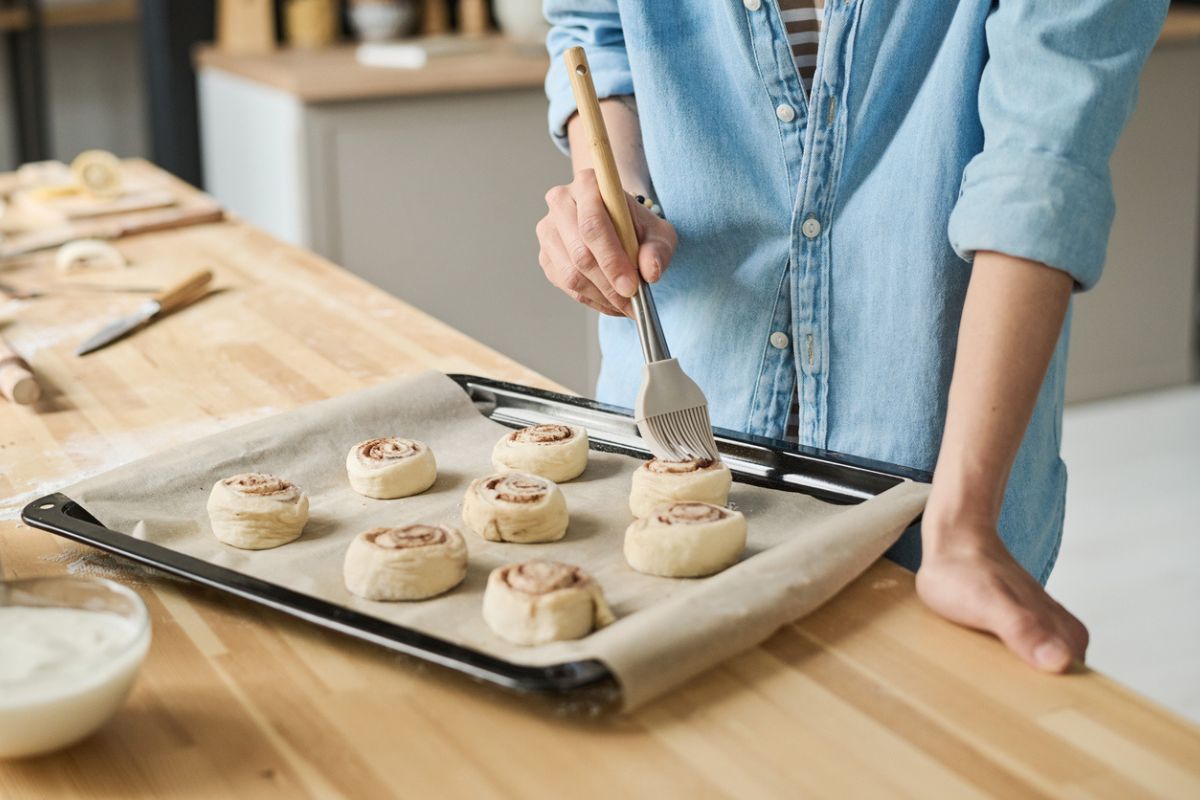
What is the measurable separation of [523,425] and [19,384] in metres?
0.49

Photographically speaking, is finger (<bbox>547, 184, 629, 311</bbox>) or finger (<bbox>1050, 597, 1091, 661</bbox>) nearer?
finger (<bbox>1050, 597, 1091, 661</bbox>)

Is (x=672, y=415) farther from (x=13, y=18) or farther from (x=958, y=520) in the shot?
(x=13, y=18)

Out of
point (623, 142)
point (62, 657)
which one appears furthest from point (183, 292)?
point (62, 657)

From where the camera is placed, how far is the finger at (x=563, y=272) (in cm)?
100

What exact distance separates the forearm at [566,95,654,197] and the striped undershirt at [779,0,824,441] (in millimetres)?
189

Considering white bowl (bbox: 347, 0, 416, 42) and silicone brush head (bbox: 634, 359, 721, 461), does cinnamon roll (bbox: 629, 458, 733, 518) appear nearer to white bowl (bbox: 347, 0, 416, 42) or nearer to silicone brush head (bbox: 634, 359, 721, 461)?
silicone brush head (bbox: 634, 359, 721, 461)

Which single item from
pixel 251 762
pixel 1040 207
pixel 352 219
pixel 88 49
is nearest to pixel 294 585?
pixel 251 762

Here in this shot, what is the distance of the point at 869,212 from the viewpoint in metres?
1.05

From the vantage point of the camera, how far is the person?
2.69ft

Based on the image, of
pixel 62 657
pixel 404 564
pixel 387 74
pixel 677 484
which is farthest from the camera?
pixel 387 74

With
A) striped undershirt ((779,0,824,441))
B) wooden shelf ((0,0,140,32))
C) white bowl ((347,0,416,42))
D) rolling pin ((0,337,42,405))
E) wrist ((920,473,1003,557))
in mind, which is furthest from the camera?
wooden shelf ((0,0,140,32))

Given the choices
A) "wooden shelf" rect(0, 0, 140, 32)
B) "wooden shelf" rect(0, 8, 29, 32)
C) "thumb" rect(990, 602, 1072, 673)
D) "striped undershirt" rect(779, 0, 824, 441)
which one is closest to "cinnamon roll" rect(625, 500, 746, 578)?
"thumb" rect(990, 602, 1072, 673)

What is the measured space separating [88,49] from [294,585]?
415cm

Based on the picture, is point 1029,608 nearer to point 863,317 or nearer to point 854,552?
point 854,552
